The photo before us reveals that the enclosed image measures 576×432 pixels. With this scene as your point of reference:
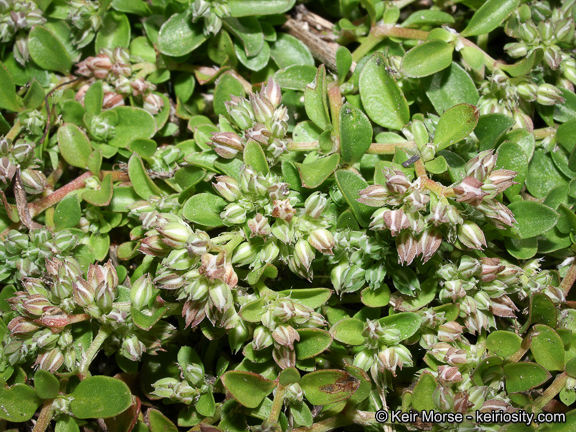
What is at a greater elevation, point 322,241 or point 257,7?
point 257,7

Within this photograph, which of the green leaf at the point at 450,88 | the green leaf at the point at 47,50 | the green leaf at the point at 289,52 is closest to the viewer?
the green leaf at the point at 450,88

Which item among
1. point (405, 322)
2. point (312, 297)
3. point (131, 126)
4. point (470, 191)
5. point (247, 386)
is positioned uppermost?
point (470, 191)

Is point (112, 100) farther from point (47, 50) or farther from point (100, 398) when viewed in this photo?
point (100, 398)

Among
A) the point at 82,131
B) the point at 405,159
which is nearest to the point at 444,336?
the point at 405,159

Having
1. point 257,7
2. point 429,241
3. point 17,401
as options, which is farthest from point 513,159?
point 17,401

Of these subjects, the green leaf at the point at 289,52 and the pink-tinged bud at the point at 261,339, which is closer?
the pink-tinged bud at the point at 261,339

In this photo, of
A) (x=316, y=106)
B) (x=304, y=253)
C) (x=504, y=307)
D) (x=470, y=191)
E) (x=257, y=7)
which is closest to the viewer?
(x=470, y=191)

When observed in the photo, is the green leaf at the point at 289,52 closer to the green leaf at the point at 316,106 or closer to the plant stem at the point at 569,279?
the green leaf at the point at 316,106

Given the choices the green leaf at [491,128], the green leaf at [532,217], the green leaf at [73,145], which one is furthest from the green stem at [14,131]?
the green leaf at [532,217]

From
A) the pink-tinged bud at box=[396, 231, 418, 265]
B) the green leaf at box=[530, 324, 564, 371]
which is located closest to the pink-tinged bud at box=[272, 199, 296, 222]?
the pink-tinged bud at box=[396, 231, 418, 265]
